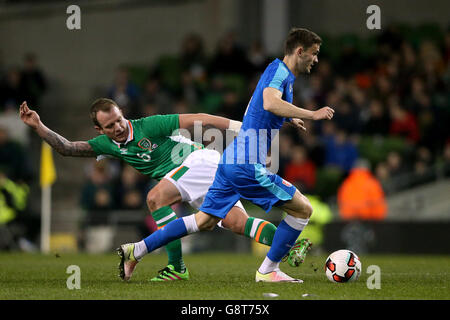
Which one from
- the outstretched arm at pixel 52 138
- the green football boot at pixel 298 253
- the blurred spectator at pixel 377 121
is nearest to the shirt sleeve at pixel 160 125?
the outstretched arm at pixel 52 138

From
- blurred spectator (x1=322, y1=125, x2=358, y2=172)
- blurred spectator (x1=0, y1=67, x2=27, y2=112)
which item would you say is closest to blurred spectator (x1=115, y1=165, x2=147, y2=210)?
blurred spectator (x1=322, y1=125, x2=358, y2=172)

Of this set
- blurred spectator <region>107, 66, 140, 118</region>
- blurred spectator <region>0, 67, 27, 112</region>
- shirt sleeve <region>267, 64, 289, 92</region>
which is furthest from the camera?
blurred spectator <region>0, 67, 27, 112</region>

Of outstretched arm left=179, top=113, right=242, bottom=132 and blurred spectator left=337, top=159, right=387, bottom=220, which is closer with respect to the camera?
outstretched arm left=179, top=113, right=242, bottom=132

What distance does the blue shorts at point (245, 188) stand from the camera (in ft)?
21.5

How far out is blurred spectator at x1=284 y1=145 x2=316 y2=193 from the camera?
14336 millimetres

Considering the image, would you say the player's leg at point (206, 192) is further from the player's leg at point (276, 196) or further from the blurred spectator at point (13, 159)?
the blurred spectator at point (13, 159)

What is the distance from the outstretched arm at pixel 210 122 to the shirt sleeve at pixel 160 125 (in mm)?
68

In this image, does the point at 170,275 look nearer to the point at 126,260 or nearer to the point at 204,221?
the point at 126,260

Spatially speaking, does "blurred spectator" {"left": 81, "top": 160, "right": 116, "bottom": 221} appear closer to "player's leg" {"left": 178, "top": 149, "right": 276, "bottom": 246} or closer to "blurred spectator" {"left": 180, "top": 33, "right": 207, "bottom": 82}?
"blurred spectator" {"left": 180, "top": 33, "right": 207, "bottom": 82}

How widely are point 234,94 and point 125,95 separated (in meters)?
2.36

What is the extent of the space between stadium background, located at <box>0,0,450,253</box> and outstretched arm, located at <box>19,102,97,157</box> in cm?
694

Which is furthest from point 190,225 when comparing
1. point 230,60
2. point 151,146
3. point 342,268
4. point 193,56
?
point 193,56

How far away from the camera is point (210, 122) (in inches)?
282
